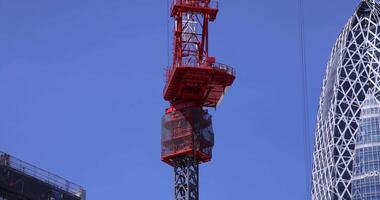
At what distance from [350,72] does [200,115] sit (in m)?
45.3

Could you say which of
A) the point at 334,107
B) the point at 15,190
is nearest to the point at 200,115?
the point at 15,190

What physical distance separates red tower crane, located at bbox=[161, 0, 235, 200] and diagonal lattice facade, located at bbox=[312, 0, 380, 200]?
130 feet

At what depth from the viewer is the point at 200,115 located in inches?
5335

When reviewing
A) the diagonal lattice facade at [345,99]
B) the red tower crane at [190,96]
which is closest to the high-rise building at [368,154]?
the diagonal lattice facade at [345,99]

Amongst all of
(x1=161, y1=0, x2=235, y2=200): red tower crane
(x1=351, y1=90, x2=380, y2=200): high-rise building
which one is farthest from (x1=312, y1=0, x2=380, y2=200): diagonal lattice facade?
(x1=161, y1=0, x2=235, y2=200): red tower crane

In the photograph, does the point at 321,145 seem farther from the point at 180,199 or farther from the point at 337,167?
the point at 180,199

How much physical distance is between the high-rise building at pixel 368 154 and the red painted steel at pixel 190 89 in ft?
125

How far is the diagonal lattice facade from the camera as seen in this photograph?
169 m

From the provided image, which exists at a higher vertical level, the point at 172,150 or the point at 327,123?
the point at 327,123

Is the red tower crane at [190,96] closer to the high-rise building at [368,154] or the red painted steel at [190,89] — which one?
the red painted steel at [190,89]

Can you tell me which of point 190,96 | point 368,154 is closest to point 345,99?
point 368,154

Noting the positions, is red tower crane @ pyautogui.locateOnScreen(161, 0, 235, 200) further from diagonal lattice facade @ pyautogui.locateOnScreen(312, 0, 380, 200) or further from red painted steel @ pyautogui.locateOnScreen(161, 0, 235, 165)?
diagonal lattice facade @ pyautogui.locateOnScreen(312, 0, 380, 200)

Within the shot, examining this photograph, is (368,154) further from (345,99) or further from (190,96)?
(190,96)

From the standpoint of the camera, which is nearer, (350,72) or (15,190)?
(15,190)
